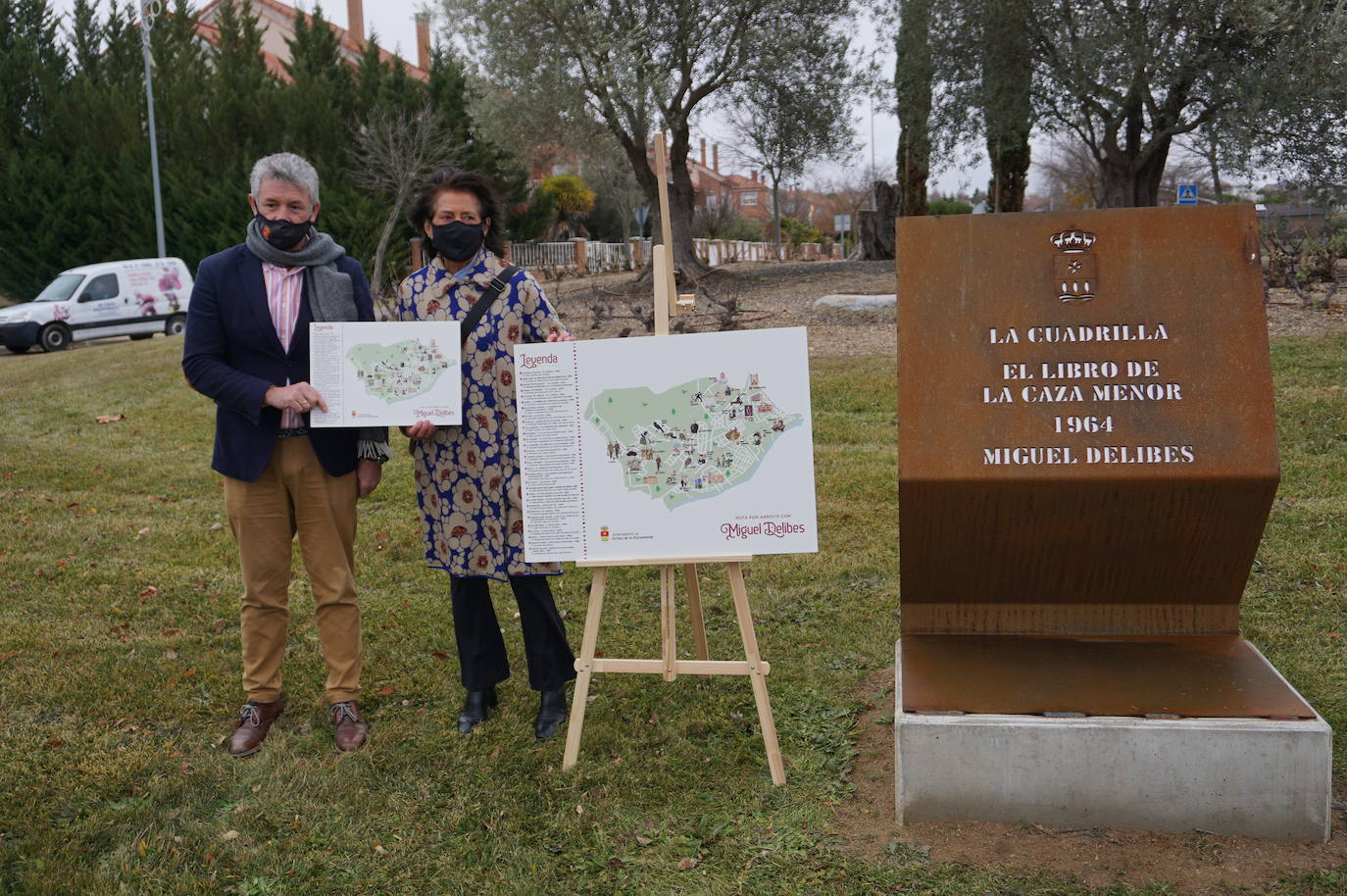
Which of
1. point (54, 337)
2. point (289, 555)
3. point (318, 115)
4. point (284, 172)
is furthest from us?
point (318, 115)

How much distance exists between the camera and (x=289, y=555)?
4.08 m

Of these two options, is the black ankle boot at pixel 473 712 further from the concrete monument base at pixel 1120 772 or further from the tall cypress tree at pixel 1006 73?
the tall cypress tree at pixel 1006 73

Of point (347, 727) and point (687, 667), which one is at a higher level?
point (687, 667)

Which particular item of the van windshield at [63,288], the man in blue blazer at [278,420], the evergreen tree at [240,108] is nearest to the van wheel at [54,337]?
the van windshield at [63,288]

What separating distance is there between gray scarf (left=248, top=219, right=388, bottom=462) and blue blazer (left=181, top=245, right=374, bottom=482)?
0.05 meters

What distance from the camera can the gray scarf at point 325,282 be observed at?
389cm

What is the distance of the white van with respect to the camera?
2075cm

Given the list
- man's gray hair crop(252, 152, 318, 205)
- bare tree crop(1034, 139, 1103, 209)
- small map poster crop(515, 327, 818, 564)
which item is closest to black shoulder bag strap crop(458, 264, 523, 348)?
small map poster crop(515, 327, 818, 564)

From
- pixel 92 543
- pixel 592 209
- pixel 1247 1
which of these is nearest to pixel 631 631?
pixel 92 543

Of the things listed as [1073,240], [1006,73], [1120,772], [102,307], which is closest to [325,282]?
[1073,240]

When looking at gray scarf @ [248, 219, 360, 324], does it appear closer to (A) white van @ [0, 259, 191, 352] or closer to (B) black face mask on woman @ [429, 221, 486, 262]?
(B) black face mask on woman @ [429, 221, 486, 262]

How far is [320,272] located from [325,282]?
44 millimetres
